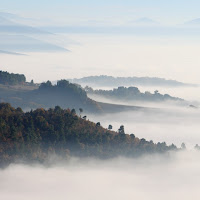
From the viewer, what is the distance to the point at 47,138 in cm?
17975

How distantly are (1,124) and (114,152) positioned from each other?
3901 centimetres

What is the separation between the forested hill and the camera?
165 meters

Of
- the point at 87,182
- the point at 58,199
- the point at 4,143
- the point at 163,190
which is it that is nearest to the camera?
the point at 58,199

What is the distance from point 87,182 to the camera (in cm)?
18525

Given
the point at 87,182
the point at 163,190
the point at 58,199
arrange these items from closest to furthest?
the point at 58,199
the point at 87,182
the point at 163,190

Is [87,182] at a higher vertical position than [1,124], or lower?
lower

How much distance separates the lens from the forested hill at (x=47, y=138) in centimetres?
16462

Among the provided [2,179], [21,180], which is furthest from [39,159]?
[2,179]

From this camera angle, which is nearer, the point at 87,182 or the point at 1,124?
the point at 1,124

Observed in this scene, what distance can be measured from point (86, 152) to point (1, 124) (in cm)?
2769

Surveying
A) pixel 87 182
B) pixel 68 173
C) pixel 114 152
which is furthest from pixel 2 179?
pixel 114 152

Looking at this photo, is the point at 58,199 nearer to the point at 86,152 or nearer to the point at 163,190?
the point at 86,152

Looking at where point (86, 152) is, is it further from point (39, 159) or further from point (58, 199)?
point (58, 199)

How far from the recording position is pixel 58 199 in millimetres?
147625
